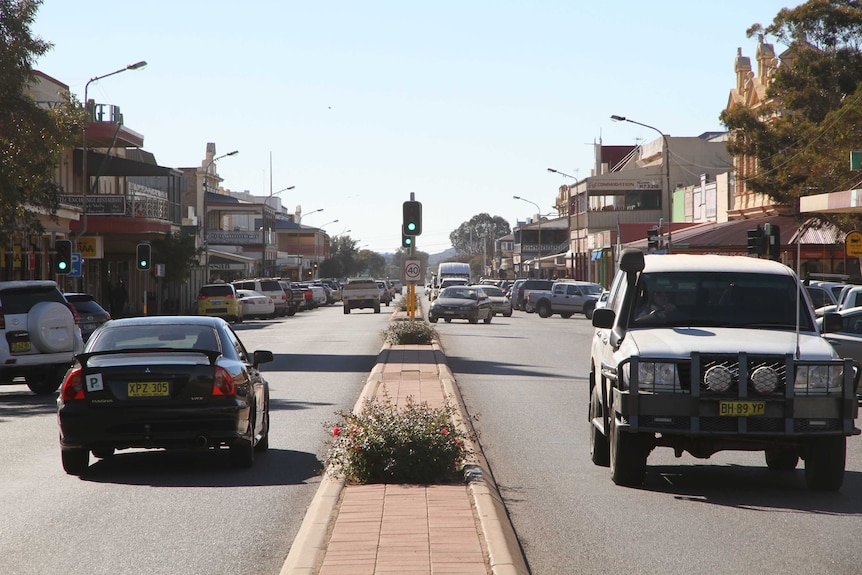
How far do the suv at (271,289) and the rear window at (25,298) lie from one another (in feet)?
128

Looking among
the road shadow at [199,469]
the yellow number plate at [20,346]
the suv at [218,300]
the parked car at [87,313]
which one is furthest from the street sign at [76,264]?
the road shadow at [199,469]

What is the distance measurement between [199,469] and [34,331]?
9.34 meters

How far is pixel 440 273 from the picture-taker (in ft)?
306

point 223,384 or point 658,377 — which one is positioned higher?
point 658,377

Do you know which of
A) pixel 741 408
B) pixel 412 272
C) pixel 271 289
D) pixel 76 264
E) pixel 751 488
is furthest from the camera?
pixel 271 289

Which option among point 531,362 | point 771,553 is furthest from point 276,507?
point 531,362

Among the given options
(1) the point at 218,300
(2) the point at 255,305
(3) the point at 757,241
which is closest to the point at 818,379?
(3) the point at 757,241

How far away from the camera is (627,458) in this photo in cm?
1005

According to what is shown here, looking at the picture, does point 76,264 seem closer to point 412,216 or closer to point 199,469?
point 412,216

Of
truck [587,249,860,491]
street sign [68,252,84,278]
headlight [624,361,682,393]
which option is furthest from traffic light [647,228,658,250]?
headlight [624,361,682,393]

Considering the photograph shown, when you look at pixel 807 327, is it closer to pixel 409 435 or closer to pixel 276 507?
pixel 409 435

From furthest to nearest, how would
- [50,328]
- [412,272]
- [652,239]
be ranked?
[652,239]
[412,272]
[50,328]

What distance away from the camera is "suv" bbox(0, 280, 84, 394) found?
776 inches

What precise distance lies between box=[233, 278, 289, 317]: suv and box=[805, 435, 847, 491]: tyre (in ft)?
167
